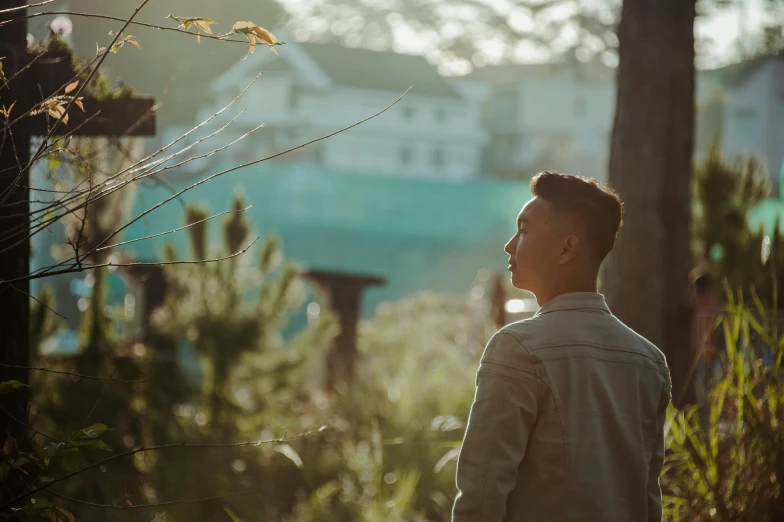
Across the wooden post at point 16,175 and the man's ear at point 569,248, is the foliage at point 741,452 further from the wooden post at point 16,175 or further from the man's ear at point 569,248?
the wooden post at point 16,175

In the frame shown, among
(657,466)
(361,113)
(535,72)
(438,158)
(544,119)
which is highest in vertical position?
(535,72)

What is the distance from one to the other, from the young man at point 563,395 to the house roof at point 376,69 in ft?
113

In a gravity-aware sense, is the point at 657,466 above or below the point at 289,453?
above

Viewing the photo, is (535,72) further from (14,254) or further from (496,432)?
(496,432)

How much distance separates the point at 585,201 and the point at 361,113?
37007mm

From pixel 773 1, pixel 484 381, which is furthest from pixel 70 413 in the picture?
pixel 773 1

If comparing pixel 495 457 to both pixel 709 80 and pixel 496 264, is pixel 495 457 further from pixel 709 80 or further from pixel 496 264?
pixel 709 80

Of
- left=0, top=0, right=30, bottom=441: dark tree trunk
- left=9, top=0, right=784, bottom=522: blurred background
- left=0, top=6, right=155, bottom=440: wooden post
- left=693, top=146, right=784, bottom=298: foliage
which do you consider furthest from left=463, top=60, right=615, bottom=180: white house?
left=0, top=0, right=30, bottom=441: dark tree trunk

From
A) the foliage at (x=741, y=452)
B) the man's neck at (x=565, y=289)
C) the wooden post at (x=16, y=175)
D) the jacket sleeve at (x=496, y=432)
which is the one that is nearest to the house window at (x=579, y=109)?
the foliage at (x=741, y=452)

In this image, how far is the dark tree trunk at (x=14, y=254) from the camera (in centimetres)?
279

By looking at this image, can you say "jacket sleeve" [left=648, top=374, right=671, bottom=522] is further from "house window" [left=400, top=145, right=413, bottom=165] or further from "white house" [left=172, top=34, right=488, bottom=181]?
"house window" [left=400, top=145, right=413, bottom=165]

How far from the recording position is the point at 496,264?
1328 inches

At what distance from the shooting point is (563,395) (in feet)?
6.90

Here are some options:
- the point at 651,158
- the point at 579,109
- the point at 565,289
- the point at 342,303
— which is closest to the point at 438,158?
the point at 579,109
